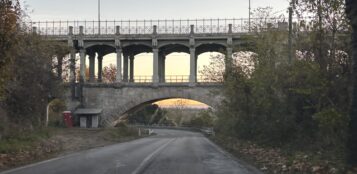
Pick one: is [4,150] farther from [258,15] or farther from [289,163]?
[258,15]

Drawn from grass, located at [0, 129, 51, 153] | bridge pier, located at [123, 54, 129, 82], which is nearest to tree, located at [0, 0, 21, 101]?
grass, located at [0, 129, 51, 153]

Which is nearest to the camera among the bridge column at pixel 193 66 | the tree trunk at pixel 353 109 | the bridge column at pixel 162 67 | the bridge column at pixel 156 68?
the tree trunk at pixel 353 109

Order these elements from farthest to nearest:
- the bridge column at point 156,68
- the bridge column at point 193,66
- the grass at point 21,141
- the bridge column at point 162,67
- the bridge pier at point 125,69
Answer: the bridge column at point 162,67 < the bridge pier at point 125,69 < the bridge column at point 156,68 < the bridge column at point 193,66 < the grass at point 21,141

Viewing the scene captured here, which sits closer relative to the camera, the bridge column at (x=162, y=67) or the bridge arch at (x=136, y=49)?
the bridge arch at (x=136, y=49)

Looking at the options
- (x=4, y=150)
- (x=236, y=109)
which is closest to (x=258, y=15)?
(x=236, y=109)

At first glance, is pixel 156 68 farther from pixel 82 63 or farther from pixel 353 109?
pixel 353 109

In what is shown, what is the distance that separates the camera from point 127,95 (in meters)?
64.4

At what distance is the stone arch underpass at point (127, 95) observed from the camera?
208 feet

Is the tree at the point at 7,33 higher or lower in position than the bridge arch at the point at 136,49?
lower

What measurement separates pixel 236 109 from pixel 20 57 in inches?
576

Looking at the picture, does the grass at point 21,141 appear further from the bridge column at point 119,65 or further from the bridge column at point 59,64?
the bridge column at point 119,65

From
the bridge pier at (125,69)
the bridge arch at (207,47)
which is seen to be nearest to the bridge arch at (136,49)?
the bridge pier at (125,69)

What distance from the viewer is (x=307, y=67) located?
58.0 ft

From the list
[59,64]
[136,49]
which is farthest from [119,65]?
[59,64]
